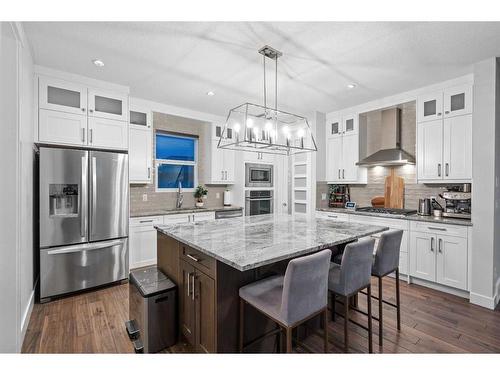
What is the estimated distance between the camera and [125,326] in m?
2.38

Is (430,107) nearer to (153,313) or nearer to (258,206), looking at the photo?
(258,206)

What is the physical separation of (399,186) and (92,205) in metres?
4.46

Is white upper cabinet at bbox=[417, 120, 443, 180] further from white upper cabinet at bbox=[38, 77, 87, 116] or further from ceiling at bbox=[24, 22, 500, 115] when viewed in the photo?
white upper cabinet at bbox=[38, 77, 87, 116]

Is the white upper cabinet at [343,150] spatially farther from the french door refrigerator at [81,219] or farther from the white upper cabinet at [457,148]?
the french door refrigerator at [81,219]

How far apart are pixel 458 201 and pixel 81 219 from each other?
473 centimetres

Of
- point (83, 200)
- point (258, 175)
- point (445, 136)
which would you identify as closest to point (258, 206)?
point (258, 175)

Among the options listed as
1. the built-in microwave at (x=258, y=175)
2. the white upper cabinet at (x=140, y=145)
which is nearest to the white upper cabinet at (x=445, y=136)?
the built-in microwave at (x=258, y=175)

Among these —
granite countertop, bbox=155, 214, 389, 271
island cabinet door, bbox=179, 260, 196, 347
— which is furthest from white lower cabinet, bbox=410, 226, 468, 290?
island cabinet door, bbox=179, 260, 196, 347

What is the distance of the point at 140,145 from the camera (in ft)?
13.2

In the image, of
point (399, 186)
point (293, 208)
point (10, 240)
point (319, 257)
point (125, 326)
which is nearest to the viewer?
point (319, 257)

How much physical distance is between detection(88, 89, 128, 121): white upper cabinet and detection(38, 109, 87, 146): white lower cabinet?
18cm
